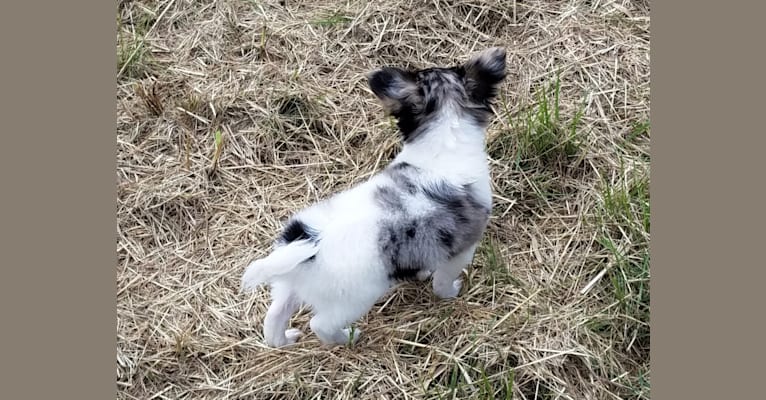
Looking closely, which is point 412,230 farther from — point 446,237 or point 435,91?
point 435,91

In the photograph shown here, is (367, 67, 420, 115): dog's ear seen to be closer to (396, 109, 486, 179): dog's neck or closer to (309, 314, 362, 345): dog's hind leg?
(396, 109, 486, 179): dog's neck

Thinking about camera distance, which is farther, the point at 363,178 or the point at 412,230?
the point at 363,178

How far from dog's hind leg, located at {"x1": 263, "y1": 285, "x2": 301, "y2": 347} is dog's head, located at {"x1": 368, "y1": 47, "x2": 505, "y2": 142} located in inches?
38.3

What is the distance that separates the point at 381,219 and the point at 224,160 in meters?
1.70

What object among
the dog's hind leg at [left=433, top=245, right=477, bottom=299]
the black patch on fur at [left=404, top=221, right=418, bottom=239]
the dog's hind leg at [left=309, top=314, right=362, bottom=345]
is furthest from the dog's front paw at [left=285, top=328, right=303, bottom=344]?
the black patch on fur at [left=404, top=221, right=418, bottom=239]

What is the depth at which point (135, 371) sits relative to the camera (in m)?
3.67

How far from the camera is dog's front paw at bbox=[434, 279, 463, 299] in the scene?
152 inches

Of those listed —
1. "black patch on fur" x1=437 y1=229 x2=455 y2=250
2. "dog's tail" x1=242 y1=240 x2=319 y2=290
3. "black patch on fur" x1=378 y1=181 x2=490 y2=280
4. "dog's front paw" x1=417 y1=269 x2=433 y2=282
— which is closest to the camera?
"dog's tail" x1=242 y1=240 x2=319 y2=290

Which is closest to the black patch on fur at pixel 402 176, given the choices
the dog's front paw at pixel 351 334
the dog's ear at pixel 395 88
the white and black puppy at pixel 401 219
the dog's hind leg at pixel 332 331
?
the white and black puppy at pixel 401 219

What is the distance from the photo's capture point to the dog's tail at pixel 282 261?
3086 millimetres

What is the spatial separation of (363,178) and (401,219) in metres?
1.27

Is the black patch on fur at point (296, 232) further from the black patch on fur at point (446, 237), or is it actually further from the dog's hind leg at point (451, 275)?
the dog's hind leg at point (451, 275)

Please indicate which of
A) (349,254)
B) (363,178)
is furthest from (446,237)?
(363,178)

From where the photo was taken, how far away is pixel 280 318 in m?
3.59
